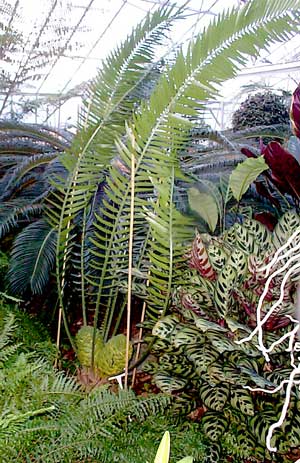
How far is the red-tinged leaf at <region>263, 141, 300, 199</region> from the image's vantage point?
1.56 m

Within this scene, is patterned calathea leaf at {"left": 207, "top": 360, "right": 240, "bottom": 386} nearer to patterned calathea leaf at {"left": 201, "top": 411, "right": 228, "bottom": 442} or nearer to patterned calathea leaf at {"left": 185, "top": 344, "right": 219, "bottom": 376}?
patterned calathea leaf at {"left": 185, "top": 344, "right": 219, "bottom": 376}

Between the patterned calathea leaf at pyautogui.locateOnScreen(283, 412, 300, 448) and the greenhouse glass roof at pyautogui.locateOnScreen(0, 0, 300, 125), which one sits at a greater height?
the greenhouse glass roof at pyautogui.locateOnScreen(0, 0, 300, 125)

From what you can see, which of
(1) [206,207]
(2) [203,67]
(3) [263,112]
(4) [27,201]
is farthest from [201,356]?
(3) [263,112]

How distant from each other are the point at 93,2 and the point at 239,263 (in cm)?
579

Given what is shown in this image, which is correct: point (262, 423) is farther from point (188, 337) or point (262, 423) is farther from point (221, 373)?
point (188, 337)

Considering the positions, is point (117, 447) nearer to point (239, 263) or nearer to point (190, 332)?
point (190, 332)

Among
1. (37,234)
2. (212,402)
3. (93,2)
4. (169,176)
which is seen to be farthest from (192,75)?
(93,2)

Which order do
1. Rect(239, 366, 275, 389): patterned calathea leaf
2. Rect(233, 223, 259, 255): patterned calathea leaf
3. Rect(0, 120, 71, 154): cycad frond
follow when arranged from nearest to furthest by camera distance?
Rect(239, 366, 275, 389): patterned calathea leaf, Rect(233, 223, 259, 255): patterned calathea leaf, Rect(0, 120, 71, 154): cycad frond

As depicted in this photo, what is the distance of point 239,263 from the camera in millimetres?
1452

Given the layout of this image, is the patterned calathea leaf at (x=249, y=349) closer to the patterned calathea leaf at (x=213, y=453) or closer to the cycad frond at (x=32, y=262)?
the patterned calathea leaf at (x=213, y=453)

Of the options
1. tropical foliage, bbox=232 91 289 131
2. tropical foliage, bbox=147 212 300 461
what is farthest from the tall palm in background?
tropical foliage, bbox=232 91 289 131

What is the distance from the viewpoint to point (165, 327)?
147cm

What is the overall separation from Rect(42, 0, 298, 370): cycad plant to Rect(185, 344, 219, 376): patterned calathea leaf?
19cm

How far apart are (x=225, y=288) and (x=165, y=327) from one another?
0.69 feet
